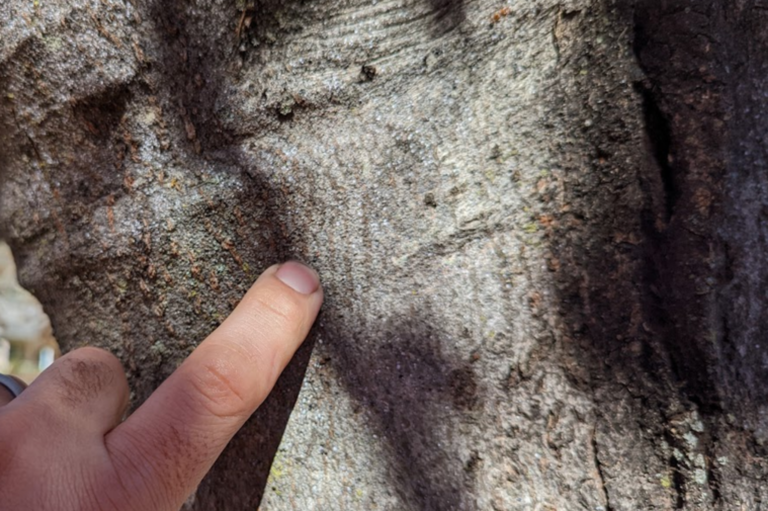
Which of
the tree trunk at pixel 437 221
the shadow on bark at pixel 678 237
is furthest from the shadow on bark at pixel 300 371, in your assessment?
the shadow on bark at pixel 678 237

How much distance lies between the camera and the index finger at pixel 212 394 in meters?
0.77

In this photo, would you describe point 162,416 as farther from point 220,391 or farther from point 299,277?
point 299,277

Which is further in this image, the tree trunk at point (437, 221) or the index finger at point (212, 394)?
the index finger at point (212, 394)

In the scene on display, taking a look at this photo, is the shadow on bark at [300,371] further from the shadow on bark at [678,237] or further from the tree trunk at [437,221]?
the shadow on bark at [678,237]

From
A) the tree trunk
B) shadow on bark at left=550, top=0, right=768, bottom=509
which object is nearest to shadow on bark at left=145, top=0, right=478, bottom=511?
the tree trunk

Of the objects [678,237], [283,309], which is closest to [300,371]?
[283,309]

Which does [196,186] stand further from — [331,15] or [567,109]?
[567,109]

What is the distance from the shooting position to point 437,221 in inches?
28.1

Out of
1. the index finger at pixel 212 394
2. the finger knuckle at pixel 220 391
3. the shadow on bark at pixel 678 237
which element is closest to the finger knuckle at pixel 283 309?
the index finger at pixel 212 394

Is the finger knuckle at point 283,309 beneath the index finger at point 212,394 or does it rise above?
above

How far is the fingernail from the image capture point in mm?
767

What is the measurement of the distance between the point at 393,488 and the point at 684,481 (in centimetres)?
38

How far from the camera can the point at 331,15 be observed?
763 millimetres

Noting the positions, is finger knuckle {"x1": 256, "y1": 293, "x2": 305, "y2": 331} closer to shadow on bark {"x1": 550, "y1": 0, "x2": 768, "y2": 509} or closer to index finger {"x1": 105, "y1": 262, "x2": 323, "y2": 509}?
index finger {"x1": 105, "y1": 262, "x2": 323, "y2": 509}
